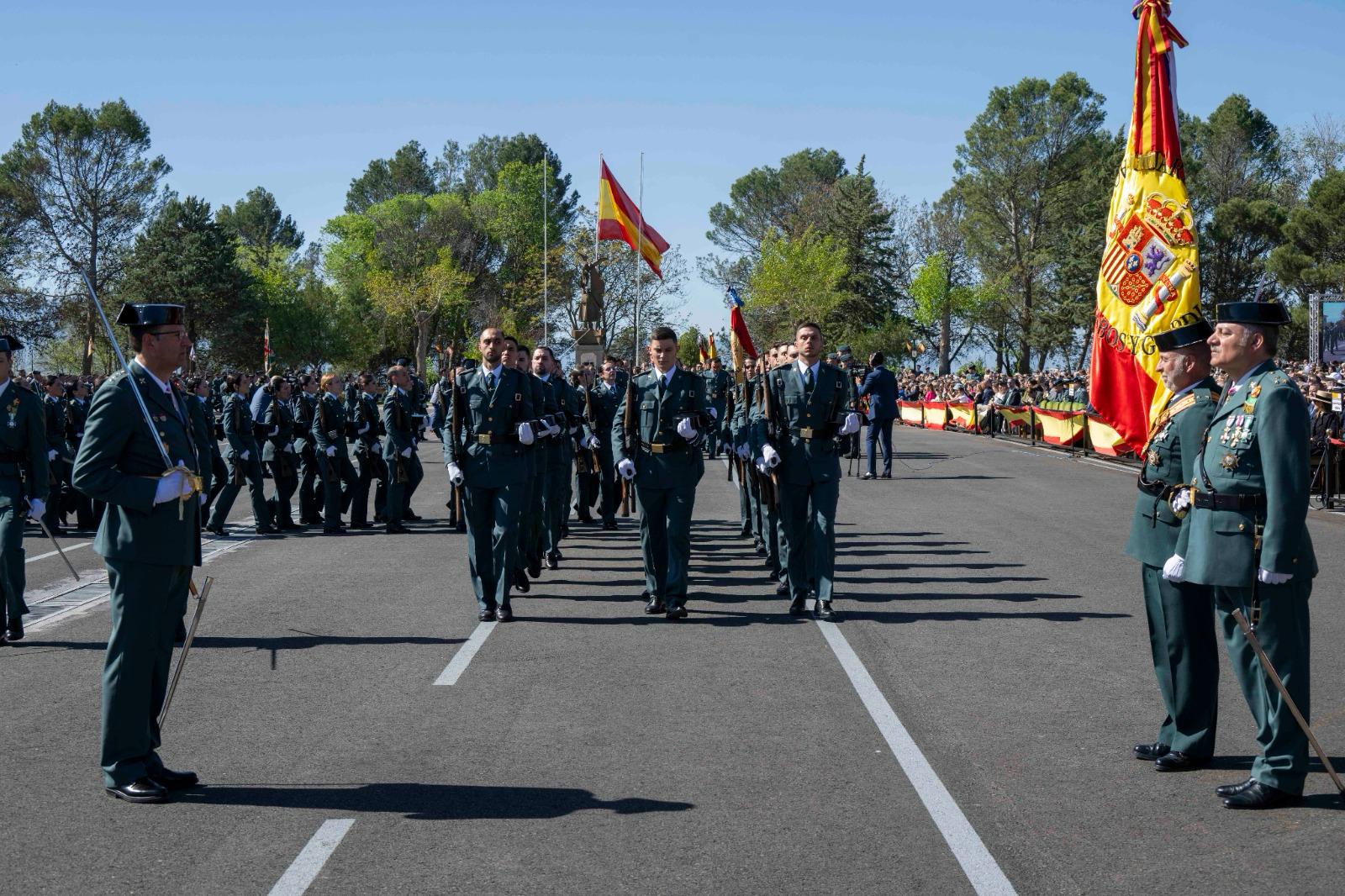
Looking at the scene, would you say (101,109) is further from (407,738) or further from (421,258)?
(407,738)

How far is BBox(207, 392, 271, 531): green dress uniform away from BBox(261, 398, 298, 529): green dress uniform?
0.19m

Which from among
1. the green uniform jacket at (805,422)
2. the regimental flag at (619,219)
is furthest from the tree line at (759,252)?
the green uniform jacket at (805,422)

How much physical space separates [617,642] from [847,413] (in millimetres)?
2589

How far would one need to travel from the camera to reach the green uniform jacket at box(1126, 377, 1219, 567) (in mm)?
5984

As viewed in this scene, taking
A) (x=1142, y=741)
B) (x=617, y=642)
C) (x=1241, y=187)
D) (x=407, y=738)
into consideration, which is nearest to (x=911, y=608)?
(x=617, y=642)

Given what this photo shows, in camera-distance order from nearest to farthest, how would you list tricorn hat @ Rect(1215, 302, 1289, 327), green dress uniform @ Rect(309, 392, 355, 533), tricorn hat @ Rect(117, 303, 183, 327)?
tricorn hat @ Rect(1215, 302, 1289, 327) → tricorn hat @ Rect(117, 303, 183, 327) → green dress uniform @ Rect(309, 392, 355, 533)

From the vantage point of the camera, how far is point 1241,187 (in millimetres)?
71062

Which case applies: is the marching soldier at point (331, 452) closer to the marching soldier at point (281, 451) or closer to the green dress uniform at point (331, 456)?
the green dress uniform at point (331, 456)

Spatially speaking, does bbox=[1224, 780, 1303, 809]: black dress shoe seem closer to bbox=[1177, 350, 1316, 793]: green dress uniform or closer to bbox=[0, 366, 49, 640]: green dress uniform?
bbox=[1177, 350, 1316, 793]: green dress uniform

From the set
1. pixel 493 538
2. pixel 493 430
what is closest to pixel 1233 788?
pixel 493 538

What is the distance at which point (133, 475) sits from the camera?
19.0ft

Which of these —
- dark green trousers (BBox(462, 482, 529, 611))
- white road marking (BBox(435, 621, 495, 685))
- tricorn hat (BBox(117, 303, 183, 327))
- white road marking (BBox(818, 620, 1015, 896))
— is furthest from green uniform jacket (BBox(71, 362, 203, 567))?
dark green trousers (BBox(462, 482, 529, 611))

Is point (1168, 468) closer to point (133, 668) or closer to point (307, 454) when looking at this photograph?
point (133, 668)

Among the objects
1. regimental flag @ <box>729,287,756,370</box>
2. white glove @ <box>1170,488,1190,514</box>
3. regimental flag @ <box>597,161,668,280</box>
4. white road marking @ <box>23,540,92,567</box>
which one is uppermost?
regimental flag @ <box>597,161,668,280</box>
